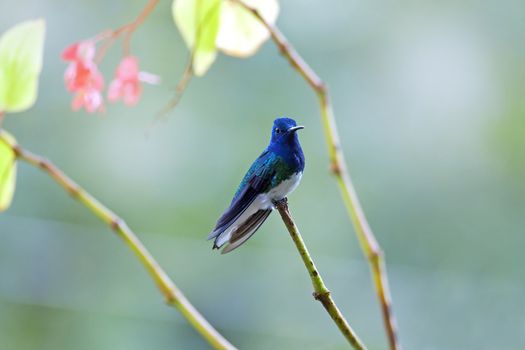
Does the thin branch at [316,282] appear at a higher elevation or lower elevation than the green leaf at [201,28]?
lower

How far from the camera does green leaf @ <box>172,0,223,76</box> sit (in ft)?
0.96

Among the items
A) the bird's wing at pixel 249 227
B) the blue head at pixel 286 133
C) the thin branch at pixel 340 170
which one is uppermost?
the thin branch at pixel 340 170

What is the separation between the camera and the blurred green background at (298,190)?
2070 millimetres

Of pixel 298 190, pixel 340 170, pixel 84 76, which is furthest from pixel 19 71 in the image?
pixel 298 190

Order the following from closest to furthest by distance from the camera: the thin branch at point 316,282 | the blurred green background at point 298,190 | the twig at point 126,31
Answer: the thin branch at point 316,282 < the twig at point 126,31 < the blurred green background at point 298,190

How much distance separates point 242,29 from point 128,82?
55mm

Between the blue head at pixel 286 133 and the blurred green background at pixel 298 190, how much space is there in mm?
1495

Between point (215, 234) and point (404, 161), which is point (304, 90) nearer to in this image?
point (404, 161)

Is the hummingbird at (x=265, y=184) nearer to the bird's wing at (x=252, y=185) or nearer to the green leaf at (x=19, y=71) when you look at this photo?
the bird's wing at (x=252, y=185)

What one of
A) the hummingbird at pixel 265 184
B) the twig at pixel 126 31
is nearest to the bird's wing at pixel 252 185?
the hummingbird at pixel 265 184

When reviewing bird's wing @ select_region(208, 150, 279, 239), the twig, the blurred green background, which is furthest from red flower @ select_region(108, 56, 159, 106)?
the blurred green background

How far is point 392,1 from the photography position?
9.86ft

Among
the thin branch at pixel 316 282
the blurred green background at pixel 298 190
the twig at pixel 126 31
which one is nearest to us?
the thin branch at pixel 316 282

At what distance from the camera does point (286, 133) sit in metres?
0.19
